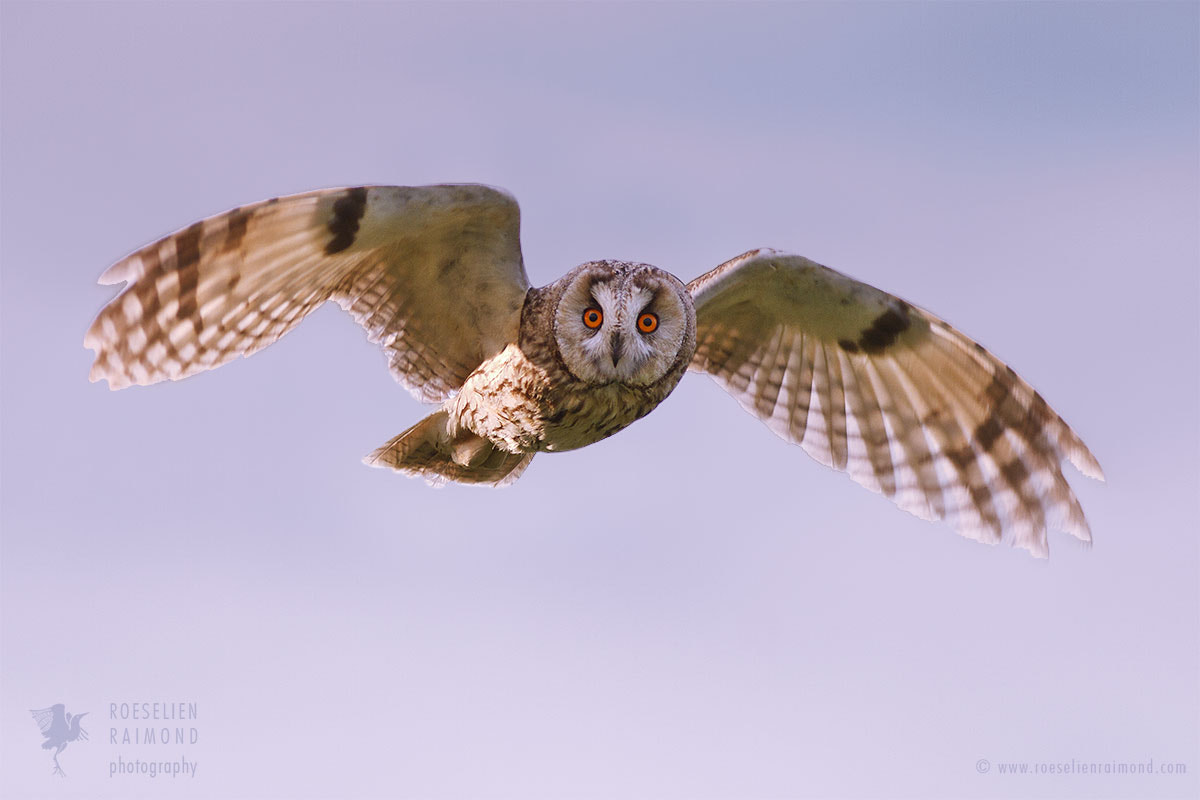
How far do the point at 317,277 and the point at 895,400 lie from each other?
4.09m

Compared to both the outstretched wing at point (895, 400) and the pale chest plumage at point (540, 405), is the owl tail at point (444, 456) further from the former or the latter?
the outstretched wing at point (895, 400)

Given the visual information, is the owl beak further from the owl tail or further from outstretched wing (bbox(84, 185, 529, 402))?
the owl tail

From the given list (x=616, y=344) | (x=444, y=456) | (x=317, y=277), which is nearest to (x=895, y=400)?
(x=616, y=344)

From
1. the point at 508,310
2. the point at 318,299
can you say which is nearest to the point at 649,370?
the point at 508,310

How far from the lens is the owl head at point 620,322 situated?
6.80 meters

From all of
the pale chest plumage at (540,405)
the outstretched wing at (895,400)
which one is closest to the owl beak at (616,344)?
the pale chest plumage at (540,405)

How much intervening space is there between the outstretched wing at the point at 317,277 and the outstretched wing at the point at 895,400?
1597 mm

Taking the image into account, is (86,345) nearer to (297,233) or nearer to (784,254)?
(297,233)

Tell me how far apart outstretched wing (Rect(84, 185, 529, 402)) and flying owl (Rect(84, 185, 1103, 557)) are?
1cm

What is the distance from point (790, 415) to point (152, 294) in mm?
4376

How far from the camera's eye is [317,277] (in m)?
7.38

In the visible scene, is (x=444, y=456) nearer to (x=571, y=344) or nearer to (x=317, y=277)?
(x=317, y=277)

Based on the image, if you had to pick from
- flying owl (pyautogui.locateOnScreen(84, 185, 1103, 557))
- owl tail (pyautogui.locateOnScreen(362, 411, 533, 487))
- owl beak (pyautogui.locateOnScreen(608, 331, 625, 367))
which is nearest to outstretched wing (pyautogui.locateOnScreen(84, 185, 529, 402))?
flying owl (pyautogui.locateOnScreen(84, 185, 1103, 557))

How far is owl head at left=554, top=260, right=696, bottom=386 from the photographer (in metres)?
6.80
